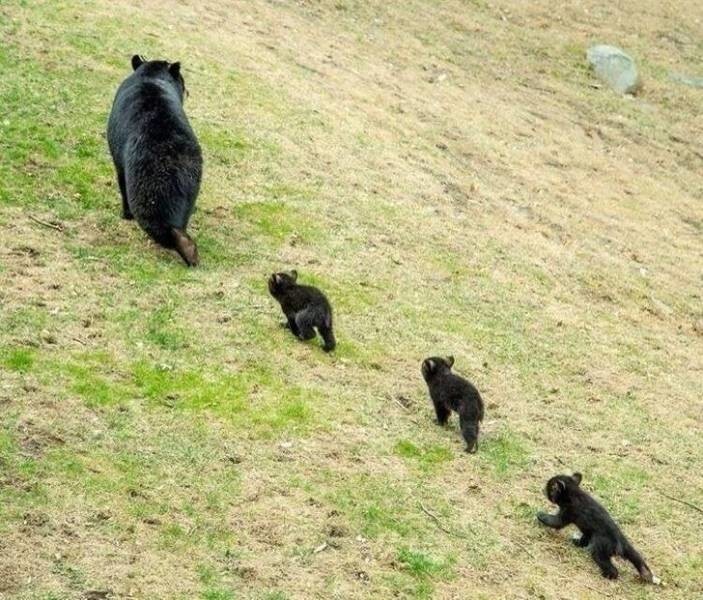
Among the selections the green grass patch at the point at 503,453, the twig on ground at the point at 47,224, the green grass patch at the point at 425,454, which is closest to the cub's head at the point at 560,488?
the green grass patch at the point at 503,453

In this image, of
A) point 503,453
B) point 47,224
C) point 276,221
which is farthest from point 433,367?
point 47,224

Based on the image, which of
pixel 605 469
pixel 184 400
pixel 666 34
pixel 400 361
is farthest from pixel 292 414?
pixel 666 34

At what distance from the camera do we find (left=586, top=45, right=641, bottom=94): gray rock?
84.0 ft

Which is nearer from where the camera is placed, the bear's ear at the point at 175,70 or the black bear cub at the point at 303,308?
the black bear cub at the point at 303,308

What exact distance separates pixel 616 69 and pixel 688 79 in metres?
2.35

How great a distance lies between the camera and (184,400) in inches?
389

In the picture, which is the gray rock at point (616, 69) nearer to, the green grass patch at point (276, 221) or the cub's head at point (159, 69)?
the green grass patch at point (276, 221)

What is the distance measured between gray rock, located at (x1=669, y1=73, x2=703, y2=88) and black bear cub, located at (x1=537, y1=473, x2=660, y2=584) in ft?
63.9

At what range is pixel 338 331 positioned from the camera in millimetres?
12023

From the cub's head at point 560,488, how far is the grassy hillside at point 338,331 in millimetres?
319

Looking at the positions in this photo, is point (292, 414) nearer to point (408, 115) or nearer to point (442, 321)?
point (442, 321)

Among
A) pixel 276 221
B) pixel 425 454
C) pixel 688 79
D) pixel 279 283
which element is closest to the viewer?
pixel 425 454

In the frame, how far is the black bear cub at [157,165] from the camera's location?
12.3 m

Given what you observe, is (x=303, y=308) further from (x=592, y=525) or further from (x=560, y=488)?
(x=592, y=525)
